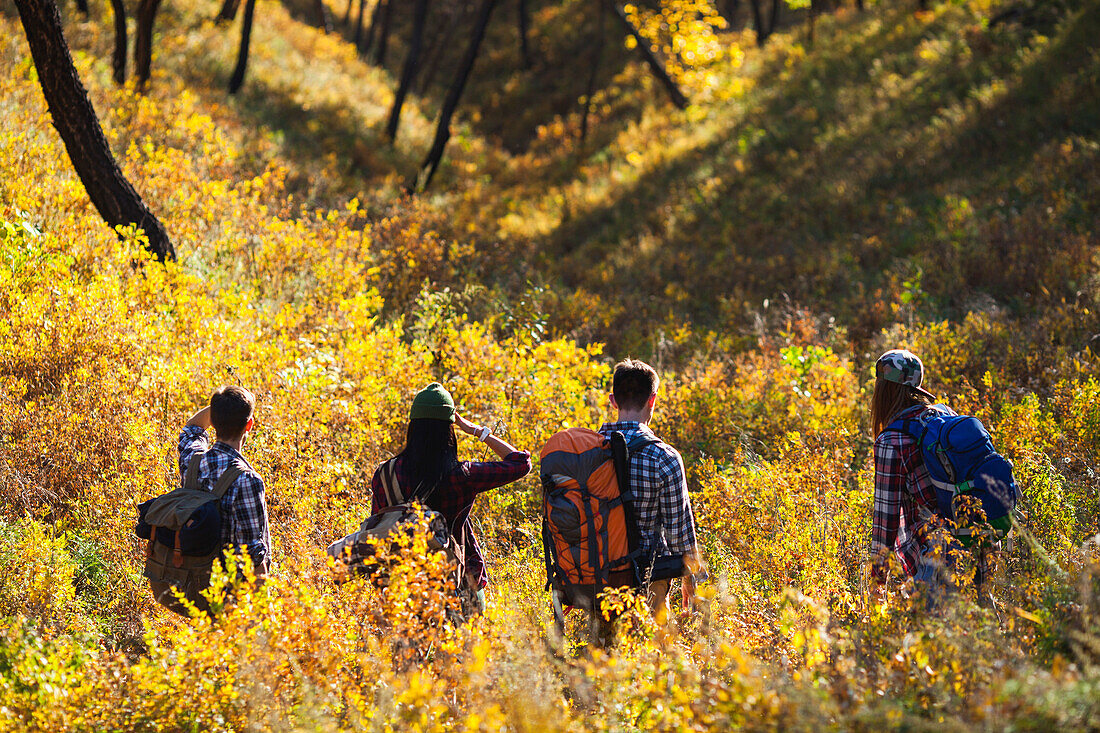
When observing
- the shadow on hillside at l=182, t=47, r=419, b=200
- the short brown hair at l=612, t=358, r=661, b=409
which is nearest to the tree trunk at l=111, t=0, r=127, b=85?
the shadow on hillside at l=182, t=47, r=419, b=200

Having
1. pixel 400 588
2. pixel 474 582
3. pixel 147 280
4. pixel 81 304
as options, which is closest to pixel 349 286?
pixel 147 280

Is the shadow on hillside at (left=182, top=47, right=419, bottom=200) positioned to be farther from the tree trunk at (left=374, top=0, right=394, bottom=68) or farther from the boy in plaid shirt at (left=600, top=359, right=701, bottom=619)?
the boy in plaid shirt at (left=600, top=359, right=701, bottom=619)

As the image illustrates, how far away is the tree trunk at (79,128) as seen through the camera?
21.3ft

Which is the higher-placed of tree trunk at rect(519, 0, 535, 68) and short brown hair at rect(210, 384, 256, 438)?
tree trunk at rect(519, 0, 535, 68)

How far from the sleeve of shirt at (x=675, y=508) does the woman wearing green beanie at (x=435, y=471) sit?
0.70m

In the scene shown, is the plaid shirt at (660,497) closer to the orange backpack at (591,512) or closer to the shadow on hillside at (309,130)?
the orange backpack at (591,512)

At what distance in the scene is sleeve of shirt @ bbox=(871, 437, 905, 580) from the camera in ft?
10.3

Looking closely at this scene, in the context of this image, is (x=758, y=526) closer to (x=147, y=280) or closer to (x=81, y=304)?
(x=81, y=304)

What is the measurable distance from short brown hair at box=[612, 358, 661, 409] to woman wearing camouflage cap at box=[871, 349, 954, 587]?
1.08 meters

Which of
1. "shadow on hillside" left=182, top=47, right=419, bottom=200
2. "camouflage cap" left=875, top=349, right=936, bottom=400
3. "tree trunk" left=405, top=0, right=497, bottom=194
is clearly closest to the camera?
"camouflage cap" left=875, top=349, right=936, bottom=400

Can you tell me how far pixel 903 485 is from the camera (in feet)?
10.4

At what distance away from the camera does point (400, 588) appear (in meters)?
2.69

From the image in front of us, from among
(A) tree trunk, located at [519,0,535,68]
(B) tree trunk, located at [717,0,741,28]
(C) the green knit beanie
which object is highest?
(B) tree trunk, located at [717,0,741,28]

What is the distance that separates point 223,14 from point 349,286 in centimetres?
1414
